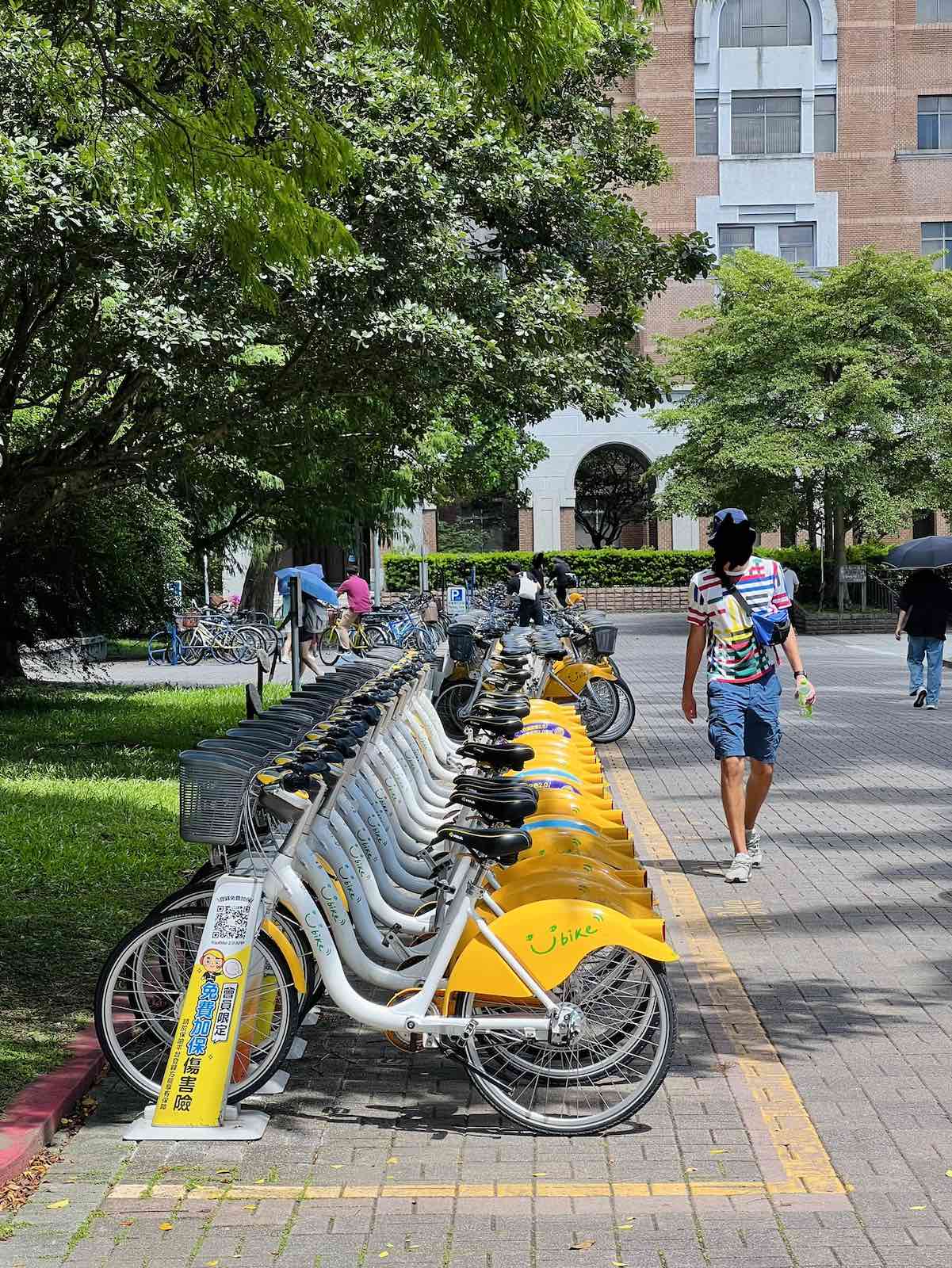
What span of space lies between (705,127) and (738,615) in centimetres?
4917

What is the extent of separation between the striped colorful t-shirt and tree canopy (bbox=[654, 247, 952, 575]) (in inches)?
1119

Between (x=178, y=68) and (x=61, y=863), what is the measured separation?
5.96m

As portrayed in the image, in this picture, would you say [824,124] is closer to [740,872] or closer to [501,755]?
[740,872]

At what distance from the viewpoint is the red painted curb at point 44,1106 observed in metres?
4.48

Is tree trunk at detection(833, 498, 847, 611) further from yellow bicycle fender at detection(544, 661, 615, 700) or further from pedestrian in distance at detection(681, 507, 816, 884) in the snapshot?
pedestrian in distance at detection(681, 507, 816, 884)

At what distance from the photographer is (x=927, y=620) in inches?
691

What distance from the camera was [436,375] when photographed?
12461 mm

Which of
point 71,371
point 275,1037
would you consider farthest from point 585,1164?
point 71,371

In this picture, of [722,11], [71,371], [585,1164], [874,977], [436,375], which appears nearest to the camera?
[585,1164]

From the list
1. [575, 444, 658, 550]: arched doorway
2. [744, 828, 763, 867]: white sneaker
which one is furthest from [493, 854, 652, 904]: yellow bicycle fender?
[575, 444, 658, 550]: arched doorway

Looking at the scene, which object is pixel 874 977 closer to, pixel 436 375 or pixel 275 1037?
pixel 275 1037

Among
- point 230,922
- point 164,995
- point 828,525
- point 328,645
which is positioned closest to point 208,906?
point 230,922

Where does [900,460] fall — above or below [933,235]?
below

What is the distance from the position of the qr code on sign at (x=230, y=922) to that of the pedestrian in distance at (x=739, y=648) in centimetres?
404
